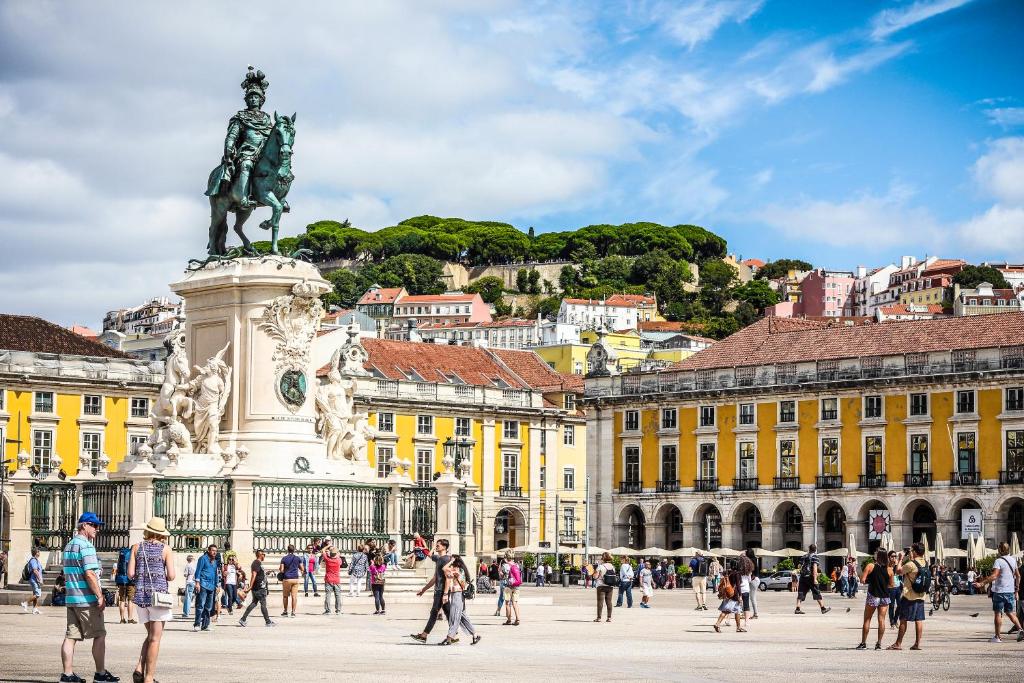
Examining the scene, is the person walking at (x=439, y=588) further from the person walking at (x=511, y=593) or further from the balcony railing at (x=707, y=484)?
the balcony railing at (x=707, y=484)

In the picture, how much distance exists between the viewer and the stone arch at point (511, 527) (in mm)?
82625

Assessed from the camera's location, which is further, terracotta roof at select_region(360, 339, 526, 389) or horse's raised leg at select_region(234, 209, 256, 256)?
terracotta roof at select_region(360, 339, 526, 389)

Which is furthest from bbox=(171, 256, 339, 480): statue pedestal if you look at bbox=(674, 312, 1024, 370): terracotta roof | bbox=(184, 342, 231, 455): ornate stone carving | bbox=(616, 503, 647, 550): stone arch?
bbox=(616, 503, 647, 550): stone arch

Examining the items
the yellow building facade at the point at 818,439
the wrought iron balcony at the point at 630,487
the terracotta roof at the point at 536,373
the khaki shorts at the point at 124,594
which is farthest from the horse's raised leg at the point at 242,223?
the terracotta roof at the point at 536,373

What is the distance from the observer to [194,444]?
29922 millimetres

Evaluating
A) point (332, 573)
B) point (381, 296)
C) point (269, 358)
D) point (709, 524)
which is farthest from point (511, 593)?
point (381, 296)

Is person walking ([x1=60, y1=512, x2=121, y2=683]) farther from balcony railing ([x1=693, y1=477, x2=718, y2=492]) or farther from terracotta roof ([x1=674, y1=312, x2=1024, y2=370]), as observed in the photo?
balcony railing ([x1=693, y1=477, x2=718, y2=492])

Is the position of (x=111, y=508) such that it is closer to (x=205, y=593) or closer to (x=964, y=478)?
(x=205, y=593)

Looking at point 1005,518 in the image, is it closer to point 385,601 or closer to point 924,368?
point 924,368

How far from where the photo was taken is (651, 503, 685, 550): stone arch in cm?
7869

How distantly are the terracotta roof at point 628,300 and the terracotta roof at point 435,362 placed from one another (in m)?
92.4

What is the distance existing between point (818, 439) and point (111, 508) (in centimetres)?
4769

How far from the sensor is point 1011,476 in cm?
6794

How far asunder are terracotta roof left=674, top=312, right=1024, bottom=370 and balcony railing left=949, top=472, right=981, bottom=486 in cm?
487
